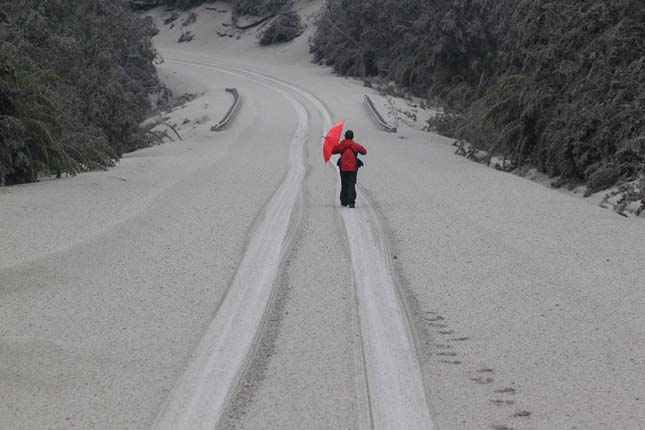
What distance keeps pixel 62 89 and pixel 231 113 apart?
1235cm

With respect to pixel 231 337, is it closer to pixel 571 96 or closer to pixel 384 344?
pixel 384 344

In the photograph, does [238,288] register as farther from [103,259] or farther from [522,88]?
[522,88]

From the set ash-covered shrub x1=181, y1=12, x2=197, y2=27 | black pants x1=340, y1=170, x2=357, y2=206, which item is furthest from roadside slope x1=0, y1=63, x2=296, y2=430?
ash-covered shrub x1=181, y1=12, x2=197, y2=27

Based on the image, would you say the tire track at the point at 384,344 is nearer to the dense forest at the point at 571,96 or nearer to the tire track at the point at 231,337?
the tire track at the point at 231,337

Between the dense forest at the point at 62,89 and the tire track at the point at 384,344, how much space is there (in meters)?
7.17

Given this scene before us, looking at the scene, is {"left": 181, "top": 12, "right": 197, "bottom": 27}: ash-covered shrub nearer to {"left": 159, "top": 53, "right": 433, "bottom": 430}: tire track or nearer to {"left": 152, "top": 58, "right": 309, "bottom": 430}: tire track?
{"left": 152, "top": 58, "right": 309, "bottom": 430}: tire track

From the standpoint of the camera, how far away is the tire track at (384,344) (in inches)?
249

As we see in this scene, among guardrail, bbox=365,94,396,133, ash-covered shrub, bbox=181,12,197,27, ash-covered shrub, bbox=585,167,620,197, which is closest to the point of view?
ash-covered shrub, bbox=585,167,620,197

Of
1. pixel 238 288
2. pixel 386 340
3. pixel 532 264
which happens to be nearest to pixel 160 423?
pixel 386 340

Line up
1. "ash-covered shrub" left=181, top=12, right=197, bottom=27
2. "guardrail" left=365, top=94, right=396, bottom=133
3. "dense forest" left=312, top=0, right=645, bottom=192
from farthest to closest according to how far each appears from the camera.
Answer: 1. "ash-covered shrub" left=181, top=12, right=197, bottom=27
2. "guardrail" left=365, top=94, right=396, bottom=133
3. "dense forest" left=312, top=0, right=645, bottom=192

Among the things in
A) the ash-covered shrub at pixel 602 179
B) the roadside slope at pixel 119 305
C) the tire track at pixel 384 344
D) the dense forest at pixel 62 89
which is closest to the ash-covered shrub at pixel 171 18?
the dense forest at pixel 62 89

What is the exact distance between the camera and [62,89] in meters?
25.3

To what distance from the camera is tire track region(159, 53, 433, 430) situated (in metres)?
6.34

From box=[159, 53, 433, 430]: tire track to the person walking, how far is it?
2175 millimetres
